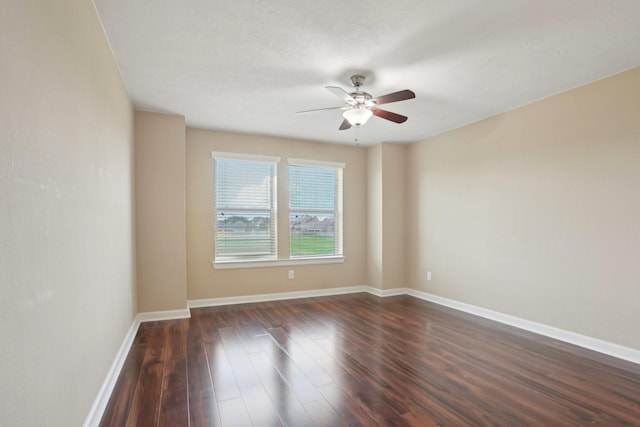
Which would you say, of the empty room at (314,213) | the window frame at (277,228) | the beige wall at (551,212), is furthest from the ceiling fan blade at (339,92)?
the window frame at (277,228)

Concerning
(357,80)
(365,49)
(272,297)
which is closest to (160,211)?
(272,297)

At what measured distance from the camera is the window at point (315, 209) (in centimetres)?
530

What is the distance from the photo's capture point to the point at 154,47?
8.26 feet

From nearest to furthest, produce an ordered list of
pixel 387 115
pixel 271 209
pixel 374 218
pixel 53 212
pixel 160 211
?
pixel 53 212, pixel 387 115, pixel 160 211, pixel 271 209, pixel 374 218

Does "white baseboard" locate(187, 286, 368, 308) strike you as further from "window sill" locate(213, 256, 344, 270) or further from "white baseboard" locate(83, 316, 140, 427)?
"white baseboard" locate(83, 316, 140, 427)

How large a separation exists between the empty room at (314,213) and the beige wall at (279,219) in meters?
0.04

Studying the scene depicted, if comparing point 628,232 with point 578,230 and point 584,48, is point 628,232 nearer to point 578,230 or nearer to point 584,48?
point 578,230

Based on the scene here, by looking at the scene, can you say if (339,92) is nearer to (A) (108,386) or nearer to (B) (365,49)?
(B) (365,49)

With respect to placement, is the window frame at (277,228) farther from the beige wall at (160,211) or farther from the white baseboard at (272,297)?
the beige wall at (160,211)

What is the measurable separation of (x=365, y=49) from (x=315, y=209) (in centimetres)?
320

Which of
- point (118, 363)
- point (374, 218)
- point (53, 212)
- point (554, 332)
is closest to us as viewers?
point (53, 212)

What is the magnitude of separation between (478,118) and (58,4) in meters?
4.21


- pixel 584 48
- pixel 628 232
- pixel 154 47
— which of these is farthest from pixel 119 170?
pixel 628 232

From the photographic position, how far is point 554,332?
3445mm
